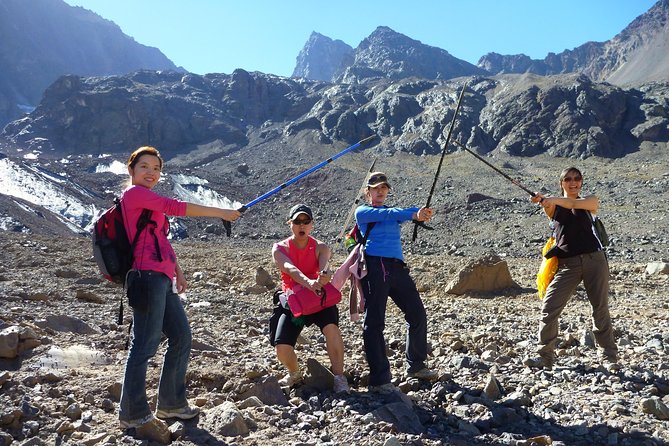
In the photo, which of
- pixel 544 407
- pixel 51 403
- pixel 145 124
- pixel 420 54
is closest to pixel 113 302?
pixel 51 403

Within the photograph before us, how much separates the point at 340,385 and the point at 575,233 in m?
2.67

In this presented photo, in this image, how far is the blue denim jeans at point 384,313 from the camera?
487 centimetres

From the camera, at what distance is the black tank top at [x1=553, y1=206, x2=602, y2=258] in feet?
18.3

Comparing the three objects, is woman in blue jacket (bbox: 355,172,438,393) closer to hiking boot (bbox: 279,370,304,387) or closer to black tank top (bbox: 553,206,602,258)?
hiking boot (bbox: 279,370,304,387)

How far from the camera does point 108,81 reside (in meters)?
105

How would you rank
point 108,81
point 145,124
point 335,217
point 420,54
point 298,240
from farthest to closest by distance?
point 420,54 → point 108,81 → point 145,124 → point 335,217 → point 298,240

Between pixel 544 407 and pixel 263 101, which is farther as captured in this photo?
pixel 263 101

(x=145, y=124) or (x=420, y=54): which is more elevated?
(x=420, y=54)

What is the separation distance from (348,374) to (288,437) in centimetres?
140

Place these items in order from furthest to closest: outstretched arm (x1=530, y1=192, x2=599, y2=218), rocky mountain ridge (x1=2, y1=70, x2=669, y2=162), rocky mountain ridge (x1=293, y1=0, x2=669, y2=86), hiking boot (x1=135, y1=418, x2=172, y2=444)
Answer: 1. rocky mountain ridge (x1=293, y1=0, x2=669, y2=86)
2. rocky mountain ridge (x1=2, y1=70, x2=669, y2=162)
3. outstretched arm (x1=530, y1=192, x2=599, y2=218)
4. hiking boot (x1=135, y1=418, x2=172, y2=444)

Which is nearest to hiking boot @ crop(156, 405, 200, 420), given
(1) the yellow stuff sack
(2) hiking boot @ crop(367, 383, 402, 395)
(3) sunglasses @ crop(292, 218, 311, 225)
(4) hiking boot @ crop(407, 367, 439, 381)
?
(2) hiking boot @ crop(367, 383, 402, 395)

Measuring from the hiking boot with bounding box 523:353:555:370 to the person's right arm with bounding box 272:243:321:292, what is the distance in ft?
7.52

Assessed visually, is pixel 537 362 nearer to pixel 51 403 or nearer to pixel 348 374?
pixel 348 374

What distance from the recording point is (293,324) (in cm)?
505
